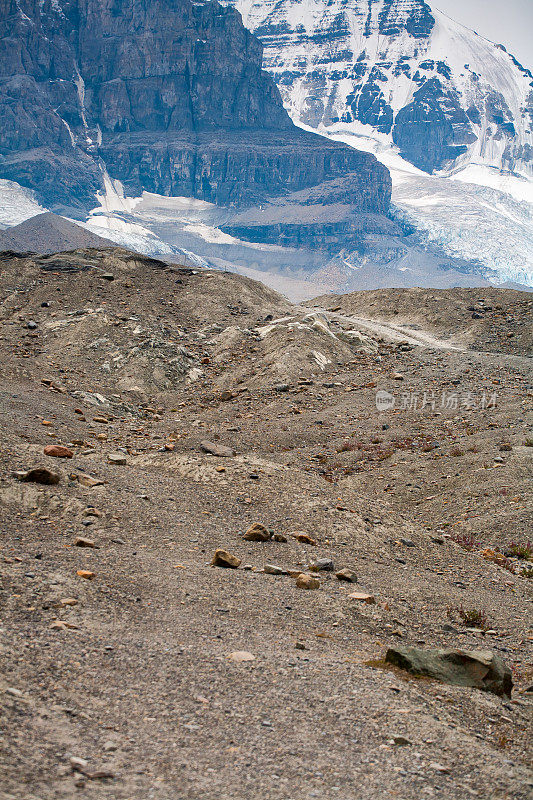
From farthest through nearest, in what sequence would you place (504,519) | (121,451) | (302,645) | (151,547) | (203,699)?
1. (121,451)
2. (504,519)
3. (151,547)
4. (302,645)
5. (203,699)

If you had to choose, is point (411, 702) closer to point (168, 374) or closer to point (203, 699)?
point (203, 699)

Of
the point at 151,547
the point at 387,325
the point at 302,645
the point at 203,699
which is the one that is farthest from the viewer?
the point at 387,325

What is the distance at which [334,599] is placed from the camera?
12.6 m

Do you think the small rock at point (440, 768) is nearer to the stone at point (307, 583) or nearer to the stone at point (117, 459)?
the stone at point (307, 583)

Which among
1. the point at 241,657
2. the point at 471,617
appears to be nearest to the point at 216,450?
the point at 471,617

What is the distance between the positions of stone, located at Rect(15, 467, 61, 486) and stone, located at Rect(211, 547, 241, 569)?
12.9 ft

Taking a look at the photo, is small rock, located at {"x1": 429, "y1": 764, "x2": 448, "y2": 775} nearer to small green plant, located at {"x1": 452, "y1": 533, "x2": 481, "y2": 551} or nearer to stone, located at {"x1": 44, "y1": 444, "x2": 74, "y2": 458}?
small green plant, located at {"x1": 452, "y1": 533, "x2": 481, "y2": 551}

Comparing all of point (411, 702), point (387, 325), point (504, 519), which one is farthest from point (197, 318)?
point (411, 702)

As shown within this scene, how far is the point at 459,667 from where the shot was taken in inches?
413

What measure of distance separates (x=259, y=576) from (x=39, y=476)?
506 cm

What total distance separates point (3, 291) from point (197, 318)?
9963 mm

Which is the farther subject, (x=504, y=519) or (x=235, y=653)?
(x=504, y=519)

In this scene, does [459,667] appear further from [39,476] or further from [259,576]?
[39,476]

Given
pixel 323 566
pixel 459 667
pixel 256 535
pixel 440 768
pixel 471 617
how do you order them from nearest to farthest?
pixel 440 768
pixel 459 667
pixel 471 617
pixel 323 566
pixel 256 535
